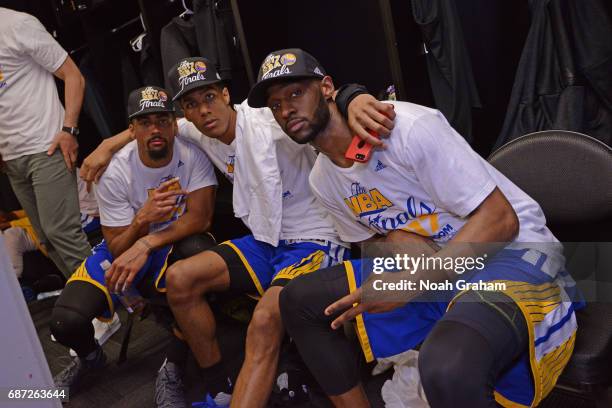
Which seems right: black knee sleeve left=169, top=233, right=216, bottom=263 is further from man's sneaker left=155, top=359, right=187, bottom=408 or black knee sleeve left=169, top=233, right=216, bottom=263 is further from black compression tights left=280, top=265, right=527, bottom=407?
black compression tights left=280, top=265, right=527, bottom=407

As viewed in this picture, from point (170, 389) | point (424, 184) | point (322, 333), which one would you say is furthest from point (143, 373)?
point (424, 184)

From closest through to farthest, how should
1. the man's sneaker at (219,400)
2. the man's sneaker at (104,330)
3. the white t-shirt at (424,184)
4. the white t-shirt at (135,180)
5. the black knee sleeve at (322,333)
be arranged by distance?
the white t-shirt at (424,184), the black knee sleeve at (322,333), the man's sneaker at (219,400), the white t-shirt at (135,180), the man's sneaker at (104,330)

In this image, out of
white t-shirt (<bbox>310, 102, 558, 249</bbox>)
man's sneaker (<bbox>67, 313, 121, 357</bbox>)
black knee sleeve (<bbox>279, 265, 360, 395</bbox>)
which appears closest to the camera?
white t-shirt (<bbox>310, 102, 558, 249</bbox>)

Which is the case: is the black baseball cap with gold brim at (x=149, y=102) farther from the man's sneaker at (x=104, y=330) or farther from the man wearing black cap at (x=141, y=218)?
the man's sneaker at (x=104, y=330)

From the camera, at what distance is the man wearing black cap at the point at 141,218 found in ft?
6.16

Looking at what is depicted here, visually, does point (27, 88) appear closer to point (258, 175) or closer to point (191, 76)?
point (191, 76)

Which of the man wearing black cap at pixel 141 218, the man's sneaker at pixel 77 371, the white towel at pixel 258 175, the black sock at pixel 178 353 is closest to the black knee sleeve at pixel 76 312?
the man wearing black cap at pixel 141 218

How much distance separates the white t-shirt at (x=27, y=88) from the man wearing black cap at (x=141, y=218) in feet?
2.26

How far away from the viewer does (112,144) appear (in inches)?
80.7

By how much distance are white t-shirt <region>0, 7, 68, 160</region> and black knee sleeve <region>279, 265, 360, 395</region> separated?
1.79 m

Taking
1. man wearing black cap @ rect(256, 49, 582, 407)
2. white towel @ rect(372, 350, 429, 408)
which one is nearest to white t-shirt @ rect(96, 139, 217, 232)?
man wearing black cap @ rect(256, 49, 582, 407)

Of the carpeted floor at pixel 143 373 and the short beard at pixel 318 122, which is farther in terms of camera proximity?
the carpeted floor at pixel 143 373

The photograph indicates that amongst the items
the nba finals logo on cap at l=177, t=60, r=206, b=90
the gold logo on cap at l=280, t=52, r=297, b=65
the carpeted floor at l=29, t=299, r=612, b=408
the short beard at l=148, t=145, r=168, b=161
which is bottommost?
the carpeted floor at l=29, t=299, r=612, b=408

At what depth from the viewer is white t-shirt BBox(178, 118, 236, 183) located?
1.88 meters
